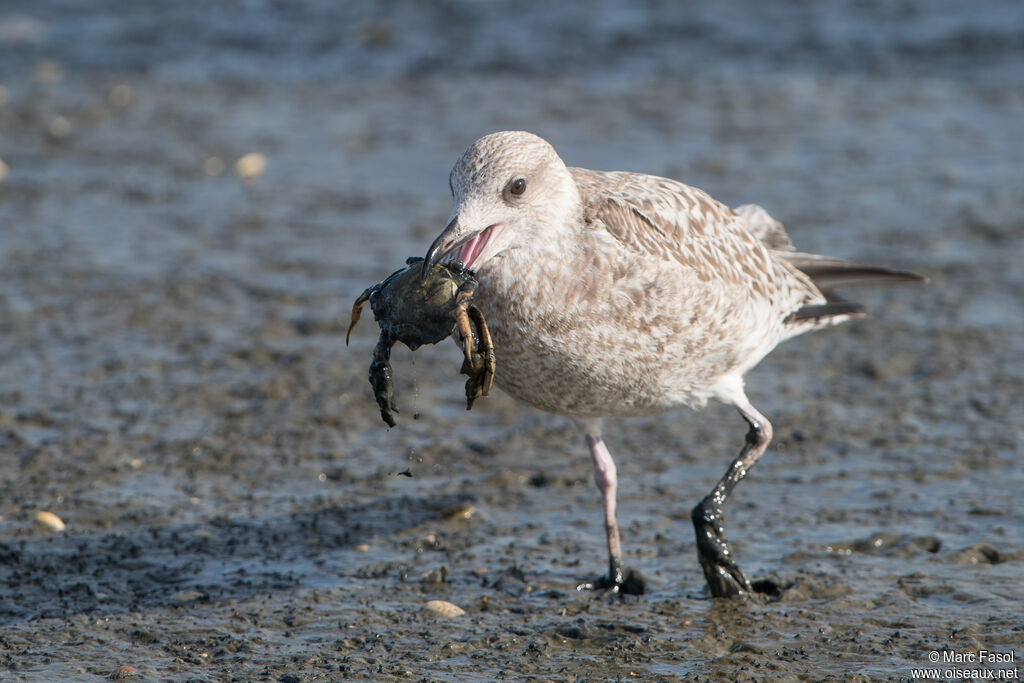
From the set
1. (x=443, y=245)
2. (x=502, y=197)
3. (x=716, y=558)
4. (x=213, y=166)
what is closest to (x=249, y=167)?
(x=213, y=166)

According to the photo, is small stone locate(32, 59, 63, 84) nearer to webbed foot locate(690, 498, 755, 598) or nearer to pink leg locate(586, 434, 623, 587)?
pink leg locate(586, 434, 623, 587)

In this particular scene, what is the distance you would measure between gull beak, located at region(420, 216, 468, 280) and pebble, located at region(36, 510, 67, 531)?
7.29ft

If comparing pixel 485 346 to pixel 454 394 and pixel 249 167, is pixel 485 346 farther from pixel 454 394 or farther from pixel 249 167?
pixel 249 167

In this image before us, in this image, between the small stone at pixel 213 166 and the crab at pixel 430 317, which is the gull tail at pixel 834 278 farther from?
the small stone at pixel 213 166

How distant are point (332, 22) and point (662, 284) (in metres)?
10.5

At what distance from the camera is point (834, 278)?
21.8 ft

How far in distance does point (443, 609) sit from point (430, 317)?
1198mm

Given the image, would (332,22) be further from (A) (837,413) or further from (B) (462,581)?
(B) (462,581)

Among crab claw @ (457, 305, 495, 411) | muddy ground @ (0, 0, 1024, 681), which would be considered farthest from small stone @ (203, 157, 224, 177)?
crab claw @ (457, 305, 495, 411)

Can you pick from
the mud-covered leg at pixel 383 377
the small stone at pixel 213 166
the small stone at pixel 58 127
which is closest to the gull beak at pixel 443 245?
the mud-covered leg at pixel 383 377

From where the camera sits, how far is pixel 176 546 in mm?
5797

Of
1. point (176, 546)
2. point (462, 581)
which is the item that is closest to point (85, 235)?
point (176, 546)

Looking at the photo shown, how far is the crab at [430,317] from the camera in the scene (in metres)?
4.69

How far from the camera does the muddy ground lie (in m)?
5.11
